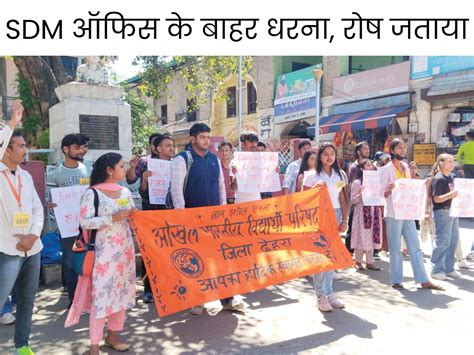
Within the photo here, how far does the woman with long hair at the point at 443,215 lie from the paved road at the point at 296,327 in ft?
2.11

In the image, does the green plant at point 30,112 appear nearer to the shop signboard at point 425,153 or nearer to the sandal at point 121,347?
the sandal at point 121,347

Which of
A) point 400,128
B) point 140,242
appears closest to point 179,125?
point 400,128

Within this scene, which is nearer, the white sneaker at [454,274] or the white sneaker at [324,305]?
the white sneaker at [324,305]

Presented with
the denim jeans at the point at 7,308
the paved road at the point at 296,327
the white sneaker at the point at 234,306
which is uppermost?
the denim jeans at the point at 7,308

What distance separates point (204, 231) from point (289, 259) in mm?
916

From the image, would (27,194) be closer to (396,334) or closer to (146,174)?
(146,174)

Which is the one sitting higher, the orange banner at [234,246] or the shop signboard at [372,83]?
the shop signboard at [372,83]

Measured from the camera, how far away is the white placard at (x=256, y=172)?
6.04 metres

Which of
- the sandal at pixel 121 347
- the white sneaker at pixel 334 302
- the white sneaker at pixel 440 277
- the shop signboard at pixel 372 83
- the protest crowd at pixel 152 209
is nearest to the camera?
the protest crowd at pixel 152 209

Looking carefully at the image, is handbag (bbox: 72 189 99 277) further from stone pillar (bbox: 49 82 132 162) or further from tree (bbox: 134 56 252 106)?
tree (bbox: 134 56 252 106)

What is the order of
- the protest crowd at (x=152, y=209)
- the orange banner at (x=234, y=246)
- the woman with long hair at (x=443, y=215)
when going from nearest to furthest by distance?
the protest crowd at (x=152, y=209)
the orange banner at (x=234, y=246)
the woman with long hair at (x=443, y=215)

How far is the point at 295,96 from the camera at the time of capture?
70.7 feet

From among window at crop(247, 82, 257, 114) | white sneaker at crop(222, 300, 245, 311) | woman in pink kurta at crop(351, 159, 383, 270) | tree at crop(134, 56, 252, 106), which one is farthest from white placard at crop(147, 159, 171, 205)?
window at crop(247, 82, 257, 114)

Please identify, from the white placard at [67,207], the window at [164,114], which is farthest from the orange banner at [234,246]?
the window at [164,114]
